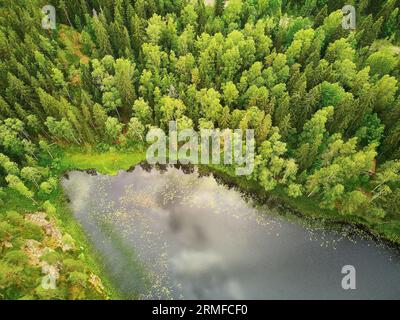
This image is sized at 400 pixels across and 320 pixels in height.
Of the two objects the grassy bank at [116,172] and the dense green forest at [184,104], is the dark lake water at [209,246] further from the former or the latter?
the dense green forest at [184,104]

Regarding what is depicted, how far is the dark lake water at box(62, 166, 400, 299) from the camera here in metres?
69.1

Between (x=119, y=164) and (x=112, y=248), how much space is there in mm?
19805

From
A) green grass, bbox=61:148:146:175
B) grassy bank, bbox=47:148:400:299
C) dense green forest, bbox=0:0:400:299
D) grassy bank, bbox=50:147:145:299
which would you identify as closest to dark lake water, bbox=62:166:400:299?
grassy bank, bbox=47:148:400:299

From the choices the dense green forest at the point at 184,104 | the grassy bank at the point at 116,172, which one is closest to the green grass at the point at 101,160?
the grassy bank at the point at 116,172

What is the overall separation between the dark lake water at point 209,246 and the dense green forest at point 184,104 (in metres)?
4.85

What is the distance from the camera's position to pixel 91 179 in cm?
8281

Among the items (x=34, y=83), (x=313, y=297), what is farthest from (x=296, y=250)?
(x=34, y=83)

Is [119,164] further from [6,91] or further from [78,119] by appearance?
[6,91]

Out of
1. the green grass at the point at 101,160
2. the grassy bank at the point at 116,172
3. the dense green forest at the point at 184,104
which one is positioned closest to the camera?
the dense green forest at the point at 184,104

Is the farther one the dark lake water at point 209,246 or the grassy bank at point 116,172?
the grassy bank at point 116,172

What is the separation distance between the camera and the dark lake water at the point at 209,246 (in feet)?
227

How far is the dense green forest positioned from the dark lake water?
485cm

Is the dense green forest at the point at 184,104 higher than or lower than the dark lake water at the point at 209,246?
higher

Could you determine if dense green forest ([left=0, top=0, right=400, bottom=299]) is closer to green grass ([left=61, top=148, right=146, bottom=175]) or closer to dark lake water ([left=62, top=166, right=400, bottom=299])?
green grass ([left=61, top=148, right=146, bottom=175])
